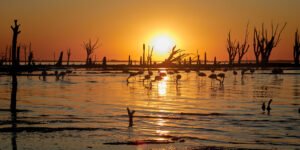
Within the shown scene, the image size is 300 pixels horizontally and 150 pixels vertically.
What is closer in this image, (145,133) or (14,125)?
(145,133)

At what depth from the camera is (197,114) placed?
45.2ft

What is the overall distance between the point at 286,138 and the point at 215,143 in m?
1.91

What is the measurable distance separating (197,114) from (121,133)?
13.6 ft

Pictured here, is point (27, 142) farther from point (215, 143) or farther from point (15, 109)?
point (15, 109)

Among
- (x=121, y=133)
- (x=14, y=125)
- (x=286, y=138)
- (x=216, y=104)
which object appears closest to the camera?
(x=286, y=138)

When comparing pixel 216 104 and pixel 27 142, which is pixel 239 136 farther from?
pixel 216 104

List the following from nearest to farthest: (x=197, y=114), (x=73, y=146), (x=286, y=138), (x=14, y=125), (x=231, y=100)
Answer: (x=73, y=146), (x=286, y=138), (x=14, y=125), (x=197, y=114), (x=231, y=100)

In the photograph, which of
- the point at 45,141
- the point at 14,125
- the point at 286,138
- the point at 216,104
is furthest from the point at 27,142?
the point at 216,104

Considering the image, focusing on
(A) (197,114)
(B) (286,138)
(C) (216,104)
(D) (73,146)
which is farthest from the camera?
(C) (216,104)

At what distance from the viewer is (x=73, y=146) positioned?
9.01 meters

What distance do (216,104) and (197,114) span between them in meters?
3.20

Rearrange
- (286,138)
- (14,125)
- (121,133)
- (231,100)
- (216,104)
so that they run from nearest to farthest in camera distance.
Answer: (286,138), (121,133), (14,125), (216,104), (231,100)

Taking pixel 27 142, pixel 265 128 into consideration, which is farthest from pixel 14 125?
pixel 265 128

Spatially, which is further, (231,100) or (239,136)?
(231,100)
